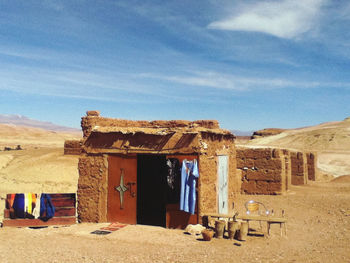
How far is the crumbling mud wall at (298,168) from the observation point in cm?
2075

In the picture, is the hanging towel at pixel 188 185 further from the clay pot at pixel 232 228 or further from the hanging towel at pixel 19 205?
the hanging towel at pixel 19 205

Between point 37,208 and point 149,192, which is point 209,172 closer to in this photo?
point 149,192

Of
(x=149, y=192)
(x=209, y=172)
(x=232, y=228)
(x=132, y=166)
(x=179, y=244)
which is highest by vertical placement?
(x=132, y=166)

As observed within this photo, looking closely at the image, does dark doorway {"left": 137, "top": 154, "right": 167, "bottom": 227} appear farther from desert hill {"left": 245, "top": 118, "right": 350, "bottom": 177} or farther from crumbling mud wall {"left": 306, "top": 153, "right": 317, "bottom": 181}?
desert hill {"left": 245, "top": 118, "right": 350, "bottom": 177}

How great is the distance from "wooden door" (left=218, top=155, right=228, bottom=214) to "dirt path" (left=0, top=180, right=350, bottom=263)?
52.1 inches

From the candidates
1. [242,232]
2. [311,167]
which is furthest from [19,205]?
[311,167]

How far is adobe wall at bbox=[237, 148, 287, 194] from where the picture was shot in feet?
54.3

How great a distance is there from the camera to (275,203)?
14.6 metres

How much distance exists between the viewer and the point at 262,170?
16828mm

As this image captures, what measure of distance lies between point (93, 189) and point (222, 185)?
14.0ft

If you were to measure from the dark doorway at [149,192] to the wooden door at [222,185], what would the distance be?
1.86 m

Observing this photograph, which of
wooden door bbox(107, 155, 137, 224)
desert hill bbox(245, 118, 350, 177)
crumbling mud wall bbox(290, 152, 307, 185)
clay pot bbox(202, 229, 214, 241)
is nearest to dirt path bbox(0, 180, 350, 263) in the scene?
clay pot bbox(202, 229, 214, 241)

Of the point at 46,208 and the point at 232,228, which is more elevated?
the point at 46,208

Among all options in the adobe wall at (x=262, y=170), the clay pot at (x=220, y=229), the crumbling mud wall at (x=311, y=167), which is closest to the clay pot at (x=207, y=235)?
the clay pot at (x=220, y=229)
